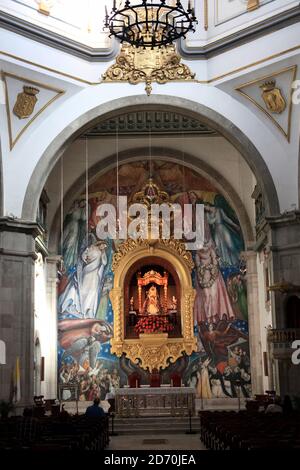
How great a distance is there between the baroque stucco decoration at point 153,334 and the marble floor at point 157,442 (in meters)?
6.26

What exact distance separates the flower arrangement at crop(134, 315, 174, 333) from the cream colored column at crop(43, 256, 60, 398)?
2660 mm

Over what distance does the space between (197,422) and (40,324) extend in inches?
244

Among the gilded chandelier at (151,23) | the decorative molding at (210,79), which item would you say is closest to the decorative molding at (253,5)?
the decorative molding at (210,79)

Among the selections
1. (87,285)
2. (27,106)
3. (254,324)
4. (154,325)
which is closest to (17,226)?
(27,106)

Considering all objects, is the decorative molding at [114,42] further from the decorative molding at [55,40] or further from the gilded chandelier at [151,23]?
the gilded chandelier at [151,23]

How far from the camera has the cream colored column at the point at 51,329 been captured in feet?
69.5

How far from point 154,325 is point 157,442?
829 centimetres

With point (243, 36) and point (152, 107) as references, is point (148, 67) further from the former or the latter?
point (243, 36)

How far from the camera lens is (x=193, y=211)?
74.4 feet

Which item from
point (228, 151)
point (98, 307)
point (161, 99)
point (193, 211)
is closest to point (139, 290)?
point (98, 307)

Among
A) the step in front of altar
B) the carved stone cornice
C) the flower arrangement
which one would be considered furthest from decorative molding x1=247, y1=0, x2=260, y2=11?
the step in front of altar

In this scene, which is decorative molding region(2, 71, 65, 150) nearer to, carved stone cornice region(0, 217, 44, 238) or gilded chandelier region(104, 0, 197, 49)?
carved stone cornice region(0, 217, 44, 238)

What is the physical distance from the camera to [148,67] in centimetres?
1766
